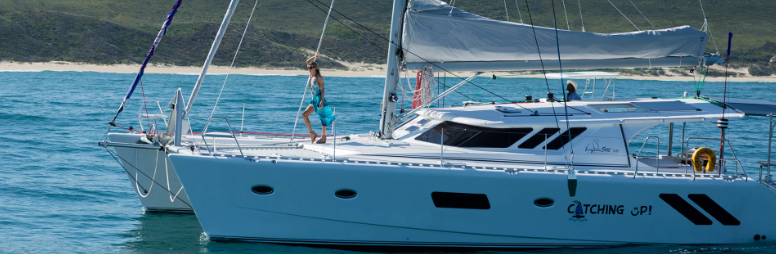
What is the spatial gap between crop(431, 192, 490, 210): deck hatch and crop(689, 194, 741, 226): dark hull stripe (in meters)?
2.57

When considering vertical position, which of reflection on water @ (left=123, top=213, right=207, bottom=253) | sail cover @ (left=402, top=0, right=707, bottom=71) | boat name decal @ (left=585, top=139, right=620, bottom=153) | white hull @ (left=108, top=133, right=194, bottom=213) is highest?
sail cover @ (left=402, top=0, right=707, bottom=71)

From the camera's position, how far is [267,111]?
25391 millimetres

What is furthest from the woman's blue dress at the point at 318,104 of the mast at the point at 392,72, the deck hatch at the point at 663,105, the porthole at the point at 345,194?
the deck hatch at the point at 663,105

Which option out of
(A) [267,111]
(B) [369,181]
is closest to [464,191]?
(B) [369,181]

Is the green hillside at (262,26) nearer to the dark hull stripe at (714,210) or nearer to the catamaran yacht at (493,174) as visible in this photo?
the catamaran yacht at (493,174)

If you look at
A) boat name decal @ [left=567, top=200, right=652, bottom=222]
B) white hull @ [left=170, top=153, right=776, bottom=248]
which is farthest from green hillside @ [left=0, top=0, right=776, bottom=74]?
boat name decal @ [left=567, top=200, right=652, bottom=222]

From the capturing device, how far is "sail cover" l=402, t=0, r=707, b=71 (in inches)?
388

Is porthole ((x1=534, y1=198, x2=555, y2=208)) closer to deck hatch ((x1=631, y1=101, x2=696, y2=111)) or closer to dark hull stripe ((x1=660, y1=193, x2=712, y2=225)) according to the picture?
dark hull stripe ((x1=660, y1=193, x2=712, y2=225))

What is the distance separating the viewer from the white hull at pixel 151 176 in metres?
10.8

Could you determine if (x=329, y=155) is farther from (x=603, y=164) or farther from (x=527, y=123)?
(x=603, y=164)

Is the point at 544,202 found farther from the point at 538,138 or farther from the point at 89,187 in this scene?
the point at 89,187

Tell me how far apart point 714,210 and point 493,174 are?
2895 millimetres

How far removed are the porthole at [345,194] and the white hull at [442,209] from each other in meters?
0.04

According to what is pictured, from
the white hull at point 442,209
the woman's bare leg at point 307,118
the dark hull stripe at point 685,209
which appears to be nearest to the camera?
the white hull at point 442,209
